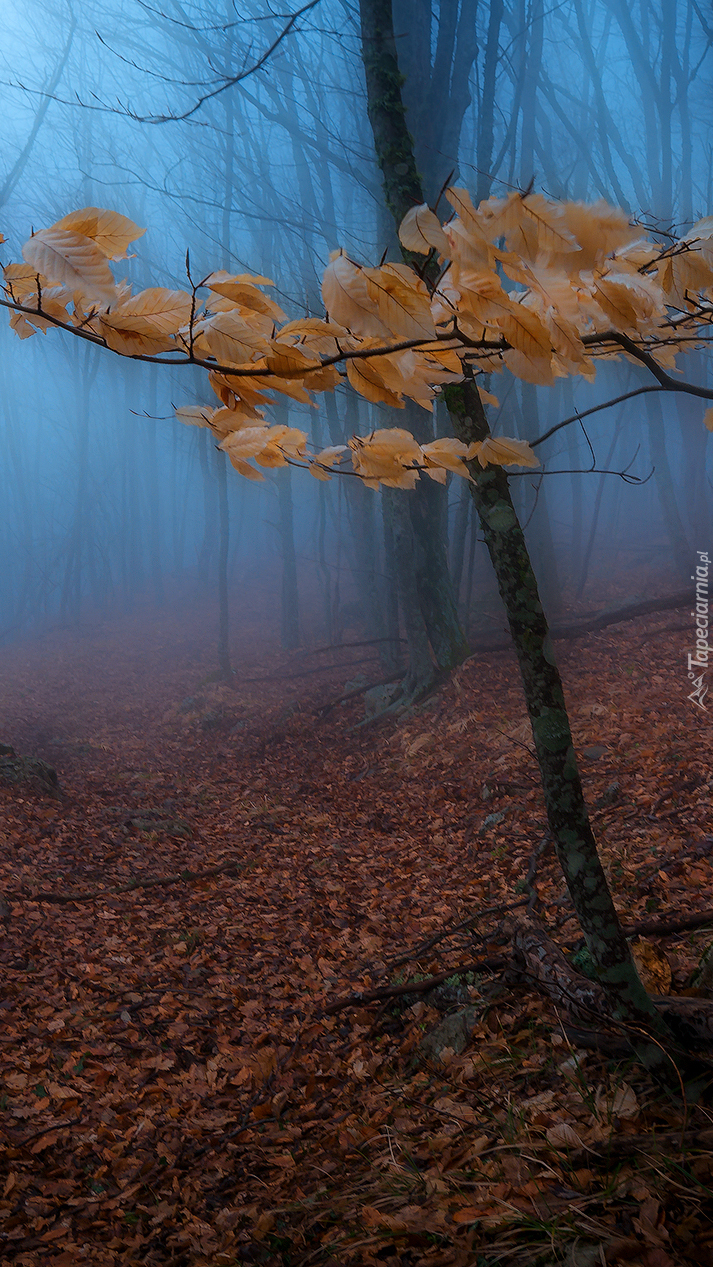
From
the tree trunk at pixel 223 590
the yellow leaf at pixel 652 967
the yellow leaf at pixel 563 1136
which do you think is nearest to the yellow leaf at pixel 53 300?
the yellow leaf at pixel 563 1136

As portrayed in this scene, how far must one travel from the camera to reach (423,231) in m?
0.99

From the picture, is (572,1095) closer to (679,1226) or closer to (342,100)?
(679,1226)

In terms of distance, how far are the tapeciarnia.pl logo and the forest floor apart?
0.59 ft

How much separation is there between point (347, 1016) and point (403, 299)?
121 inches

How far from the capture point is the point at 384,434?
1.53m

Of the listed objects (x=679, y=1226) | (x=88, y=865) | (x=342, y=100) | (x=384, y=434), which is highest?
(x=342, y=100)

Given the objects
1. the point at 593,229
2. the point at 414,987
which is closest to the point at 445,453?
the point at 593,229

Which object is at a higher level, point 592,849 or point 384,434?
point 384,434

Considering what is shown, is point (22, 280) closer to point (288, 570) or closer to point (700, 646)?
point (700, 646)

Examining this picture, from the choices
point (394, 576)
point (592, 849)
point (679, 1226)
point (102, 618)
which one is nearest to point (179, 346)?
point (592, 849)

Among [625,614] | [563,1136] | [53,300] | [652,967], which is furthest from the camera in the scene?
[625,614]

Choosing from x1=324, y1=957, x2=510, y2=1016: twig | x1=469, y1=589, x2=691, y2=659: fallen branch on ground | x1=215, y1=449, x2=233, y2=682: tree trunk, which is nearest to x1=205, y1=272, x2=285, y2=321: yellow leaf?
x1=324, y1=957, x2=510, y2=1016: twig

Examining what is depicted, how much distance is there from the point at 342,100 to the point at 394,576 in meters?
11.0

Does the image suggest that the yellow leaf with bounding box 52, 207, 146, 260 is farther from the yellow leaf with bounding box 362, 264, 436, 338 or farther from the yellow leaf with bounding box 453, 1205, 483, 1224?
A: the yellow leaf with bounding box 453, 1205, 483, 1224
